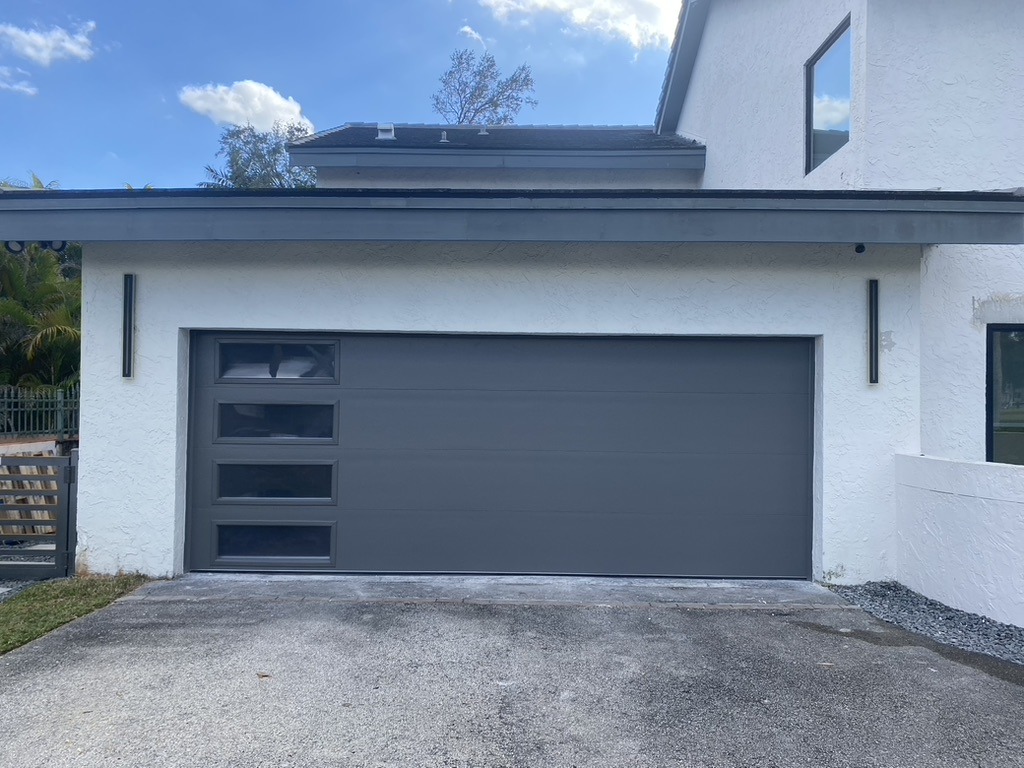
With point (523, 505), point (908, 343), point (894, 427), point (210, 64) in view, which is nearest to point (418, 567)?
point (523, 505)

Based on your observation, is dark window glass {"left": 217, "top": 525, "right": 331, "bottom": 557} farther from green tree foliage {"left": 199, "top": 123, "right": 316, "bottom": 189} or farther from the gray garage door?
green tree foliage {"left": 199, "top": 123, "right": 316, "bottom": 189}

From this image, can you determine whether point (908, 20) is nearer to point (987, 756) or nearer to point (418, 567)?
point (987, 756)

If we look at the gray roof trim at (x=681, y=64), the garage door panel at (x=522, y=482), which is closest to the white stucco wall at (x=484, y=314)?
the garage door panel at (x=522, y=482)

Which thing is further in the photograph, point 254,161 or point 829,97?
point 254,161

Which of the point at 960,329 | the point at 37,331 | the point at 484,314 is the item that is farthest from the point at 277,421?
the point at 37,331

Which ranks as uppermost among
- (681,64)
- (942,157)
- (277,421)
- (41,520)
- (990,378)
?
(681,64)

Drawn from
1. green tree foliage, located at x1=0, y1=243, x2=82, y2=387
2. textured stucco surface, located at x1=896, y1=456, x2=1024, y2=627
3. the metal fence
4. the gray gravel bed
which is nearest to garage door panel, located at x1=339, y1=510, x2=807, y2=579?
the gray gravel bed

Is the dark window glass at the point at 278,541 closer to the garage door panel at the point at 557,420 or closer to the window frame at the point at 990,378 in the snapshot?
the garage door panel at the point at 557,420

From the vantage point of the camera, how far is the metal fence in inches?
516

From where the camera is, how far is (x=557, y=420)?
6.14 metres

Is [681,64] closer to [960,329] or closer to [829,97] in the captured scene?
[829,97]

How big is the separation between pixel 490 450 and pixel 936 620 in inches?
145

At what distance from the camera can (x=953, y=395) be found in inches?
240

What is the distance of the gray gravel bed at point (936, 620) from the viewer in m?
4.59
